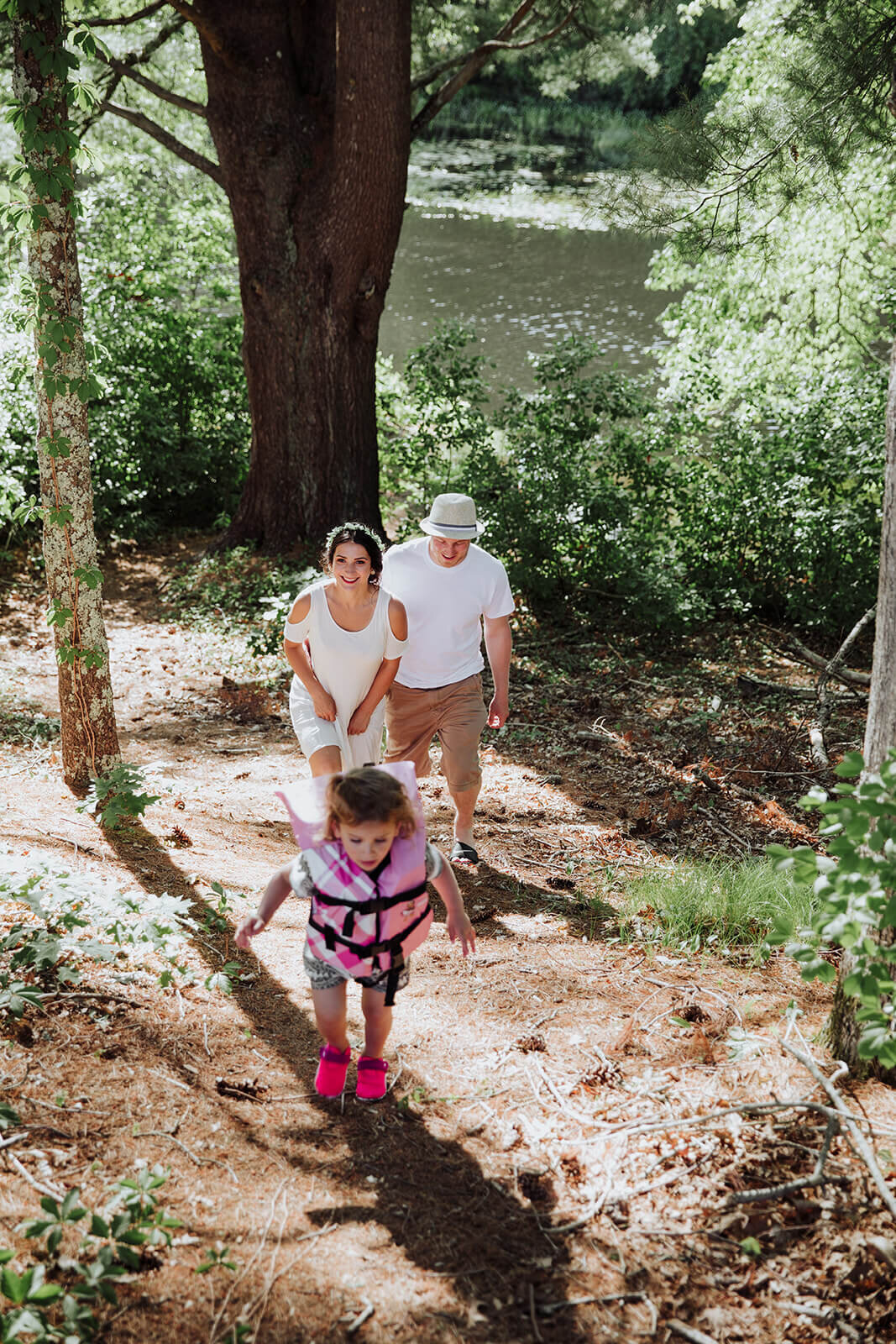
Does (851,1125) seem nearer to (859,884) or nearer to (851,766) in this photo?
(859,884)

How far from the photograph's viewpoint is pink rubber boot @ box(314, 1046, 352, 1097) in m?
3.24

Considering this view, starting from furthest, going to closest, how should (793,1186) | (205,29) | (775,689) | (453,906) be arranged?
(205,29) → (775,689) → (453,906) → (793,1186)

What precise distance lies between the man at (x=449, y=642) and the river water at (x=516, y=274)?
12.8 meters

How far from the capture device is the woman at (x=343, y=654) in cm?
461

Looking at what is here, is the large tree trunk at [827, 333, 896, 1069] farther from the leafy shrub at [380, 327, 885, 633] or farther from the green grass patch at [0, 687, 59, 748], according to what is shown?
the leafy shrub at [380, 327, 885, 633]

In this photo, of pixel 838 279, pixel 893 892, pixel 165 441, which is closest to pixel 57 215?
pixel 893 892

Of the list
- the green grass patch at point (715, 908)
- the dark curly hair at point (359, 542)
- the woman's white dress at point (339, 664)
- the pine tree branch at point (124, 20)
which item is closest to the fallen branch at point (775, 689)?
the green grass patch at point (715, 908)

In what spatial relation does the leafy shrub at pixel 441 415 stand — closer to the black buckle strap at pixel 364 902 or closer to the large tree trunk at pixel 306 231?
the large tree trunk at pixel 306 231

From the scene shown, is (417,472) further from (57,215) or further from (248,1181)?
(248,1181)

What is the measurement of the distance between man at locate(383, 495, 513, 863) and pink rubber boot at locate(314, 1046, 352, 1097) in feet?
7.34

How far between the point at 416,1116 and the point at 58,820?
102 inches

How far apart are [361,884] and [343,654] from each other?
1.84 m

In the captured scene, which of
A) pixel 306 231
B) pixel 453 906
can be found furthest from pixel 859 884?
pixel 306 231

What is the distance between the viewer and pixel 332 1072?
3240mm
